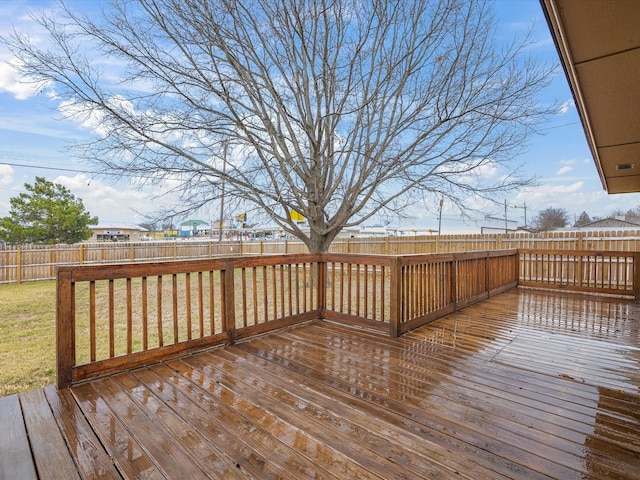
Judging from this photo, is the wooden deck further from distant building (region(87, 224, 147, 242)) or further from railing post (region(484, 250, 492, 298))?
distant building (region(87, 224, 147, 242))

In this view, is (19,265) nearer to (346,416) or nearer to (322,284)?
(322,284)

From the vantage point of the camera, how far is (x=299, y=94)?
6613 millimetres

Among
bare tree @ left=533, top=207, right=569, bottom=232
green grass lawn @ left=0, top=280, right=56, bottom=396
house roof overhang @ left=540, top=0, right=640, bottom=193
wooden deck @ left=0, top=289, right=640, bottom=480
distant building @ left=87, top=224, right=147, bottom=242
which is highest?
bare tree @ left=533, top=207, right=569, bottom=232

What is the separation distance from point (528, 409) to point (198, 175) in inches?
230

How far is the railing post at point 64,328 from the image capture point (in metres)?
2.28

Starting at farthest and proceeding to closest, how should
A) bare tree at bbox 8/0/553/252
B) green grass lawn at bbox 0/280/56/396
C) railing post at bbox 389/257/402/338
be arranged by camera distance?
bare tree at bbox 8/0/553/252 < railing post at bbox 389/257/402/338 < green grass lawn at bbox 0/280/56/396

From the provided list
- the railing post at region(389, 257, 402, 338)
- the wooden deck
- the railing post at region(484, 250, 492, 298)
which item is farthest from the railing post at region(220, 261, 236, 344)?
the railing post at region(484, 250, 492, 298)

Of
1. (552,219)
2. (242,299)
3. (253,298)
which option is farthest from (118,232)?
(552,219)

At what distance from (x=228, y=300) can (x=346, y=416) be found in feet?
5.78

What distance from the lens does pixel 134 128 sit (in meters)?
5.57

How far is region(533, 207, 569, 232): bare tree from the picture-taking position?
2734cm

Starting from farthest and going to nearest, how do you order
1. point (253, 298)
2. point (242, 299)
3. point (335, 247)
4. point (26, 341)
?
point (335, 247) → point (26, 341) → point (242, 299) → point (253, 298)

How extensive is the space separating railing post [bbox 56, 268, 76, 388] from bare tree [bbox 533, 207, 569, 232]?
3168cm

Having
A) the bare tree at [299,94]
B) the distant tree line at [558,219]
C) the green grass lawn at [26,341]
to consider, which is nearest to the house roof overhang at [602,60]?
the bare tree at [299,94]
